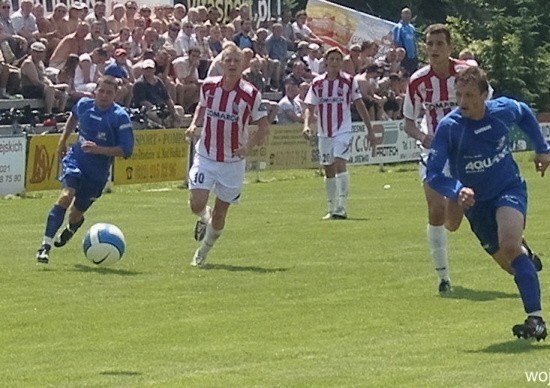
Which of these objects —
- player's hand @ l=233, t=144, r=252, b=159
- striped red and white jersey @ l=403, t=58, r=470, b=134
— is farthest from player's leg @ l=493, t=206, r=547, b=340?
player's hand @ l=233, t=144, r=252, b=159

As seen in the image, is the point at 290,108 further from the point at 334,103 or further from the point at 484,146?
the point at 484,146

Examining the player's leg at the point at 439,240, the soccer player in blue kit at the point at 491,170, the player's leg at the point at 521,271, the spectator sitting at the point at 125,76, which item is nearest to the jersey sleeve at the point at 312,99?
the spectator sitting at the point at 125,76

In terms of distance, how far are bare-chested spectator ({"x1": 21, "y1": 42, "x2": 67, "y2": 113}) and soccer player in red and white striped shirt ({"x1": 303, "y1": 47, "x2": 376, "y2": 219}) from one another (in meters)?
6.02

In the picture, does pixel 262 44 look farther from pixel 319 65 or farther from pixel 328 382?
pixel 328 382

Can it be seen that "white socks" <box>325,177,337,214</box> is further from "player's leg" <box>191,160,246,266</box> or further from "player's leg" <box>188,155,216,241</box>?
"player's leg" <box>191,160,246,266</box>

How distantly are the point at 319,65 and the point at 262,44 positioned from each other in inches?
65.3

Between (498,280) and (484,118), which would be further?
(498,280)

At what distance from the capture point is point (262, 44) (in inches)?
1281

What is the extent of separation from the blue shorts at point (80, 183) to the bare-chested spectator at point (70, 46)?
1135cm

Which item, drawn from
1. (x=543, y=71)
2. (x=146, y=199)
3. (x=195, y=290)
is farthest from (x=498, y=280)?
(x=543, y=71)

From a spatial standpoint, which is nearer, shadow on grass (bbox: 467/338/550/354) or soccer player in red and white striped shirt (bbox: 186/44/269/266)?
shadow on grass (bbox: 467/338/550/354)

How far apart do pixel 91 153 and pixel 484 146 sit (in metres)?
6.03

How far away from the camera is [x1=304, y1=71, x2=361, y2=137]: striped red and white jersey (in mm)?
21438

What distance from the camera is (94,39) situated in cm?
2677
